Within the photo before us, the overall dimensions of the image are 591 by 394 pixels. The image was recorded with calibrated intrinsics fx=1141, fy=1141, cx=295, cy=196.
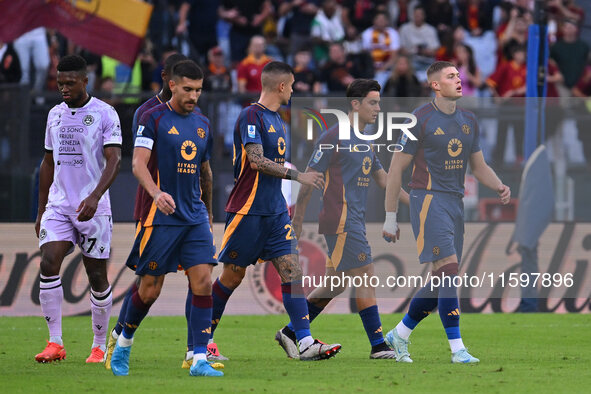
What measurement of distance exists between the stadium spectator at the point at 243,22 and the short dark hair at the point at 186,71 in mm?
11507

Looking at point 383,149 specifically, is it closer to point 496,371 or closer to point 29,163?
point 496,371

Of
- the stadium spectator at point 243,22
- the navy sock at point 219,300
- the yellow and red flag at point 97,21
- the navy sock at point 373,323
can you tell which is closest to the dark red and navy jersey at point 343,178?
the navy sock at point 373,323

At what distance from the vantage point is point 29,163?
14281 millimetres

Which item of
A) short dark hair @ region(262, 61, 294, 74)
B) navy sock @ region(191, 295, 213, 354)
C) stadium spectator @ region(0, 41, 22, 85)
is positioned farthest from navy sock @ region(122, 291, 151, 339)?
stadium spectator @ region(0, 41, 22, 85)

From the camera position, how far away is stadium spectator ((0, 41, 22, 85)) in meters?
16.4

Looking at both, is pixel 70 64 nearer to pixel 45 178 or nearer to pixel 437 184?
pixel 45 178

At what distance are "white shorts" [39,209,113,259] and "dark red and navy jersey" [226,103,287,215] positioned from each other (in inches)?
41.9

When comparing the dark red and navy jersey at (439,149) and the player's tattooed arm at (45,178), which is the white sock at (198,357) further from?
the dark red and navy jersey at (439,149)

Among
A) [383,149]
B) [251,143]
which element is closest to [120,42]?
[383,149]

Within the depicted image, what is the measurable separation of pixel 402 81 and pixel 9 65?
5.76 metres

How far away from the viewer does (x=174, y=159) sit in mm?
8203

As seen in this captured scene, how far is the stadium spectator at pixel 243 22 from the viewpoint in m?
19.8

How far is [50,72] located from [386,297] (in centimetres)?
645

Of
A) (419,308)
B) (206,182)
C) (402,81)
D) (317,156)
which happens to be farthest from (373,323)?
(402,81)
